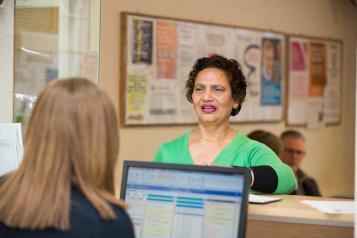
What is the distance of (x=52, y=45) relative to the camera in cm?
285

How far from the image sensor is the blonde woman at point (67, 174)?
1.41m

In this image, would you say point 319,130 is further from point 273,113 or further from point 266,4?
point 266,4

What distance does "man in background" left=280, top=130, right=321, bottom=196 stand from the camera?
4852 millimetres

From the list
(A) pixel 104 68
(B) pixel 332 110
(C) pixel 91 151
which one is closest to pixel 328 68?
(B) pixel 332 110

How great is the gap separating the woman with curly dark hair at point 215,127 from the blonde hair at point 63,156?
1052mm

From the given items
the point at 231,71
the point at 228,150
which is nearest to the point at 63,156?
the point at 228,150

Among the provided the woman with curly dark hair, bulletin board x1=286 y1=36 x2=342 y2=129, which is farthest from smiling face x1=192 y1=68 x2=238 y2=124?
bulletin board x1=286 y1=36 x2=342 y2=129

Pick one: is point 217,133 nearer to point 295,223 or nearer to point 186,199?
point 295,223

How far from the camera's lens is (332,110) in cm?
631

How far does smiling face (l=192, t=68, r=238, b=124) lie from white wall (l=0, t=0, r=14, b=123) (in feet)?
2.31

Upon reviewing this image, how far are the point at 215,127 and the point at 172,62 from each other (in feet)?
6.70

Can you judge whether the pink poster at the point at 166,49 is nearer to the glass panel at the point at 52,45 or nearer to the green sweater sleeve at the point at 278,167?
the glass panel at the point at 52,45

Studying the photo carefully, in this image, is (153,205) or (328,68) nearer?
(153,205)

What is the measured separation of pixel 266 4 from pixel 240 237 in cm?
398
